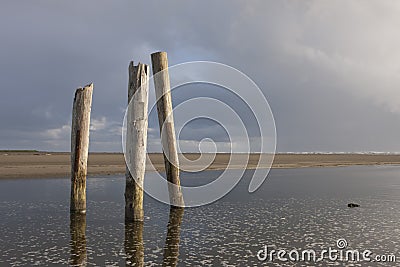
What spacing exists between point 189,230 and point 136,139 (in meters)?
3.31

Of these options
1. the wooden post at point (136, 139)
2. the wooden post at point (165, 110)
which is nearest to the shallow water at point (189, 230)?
the wooden post at point (136, 139)

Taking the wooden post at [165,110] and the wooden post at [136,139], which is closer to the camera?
the wooden post at [136,139]

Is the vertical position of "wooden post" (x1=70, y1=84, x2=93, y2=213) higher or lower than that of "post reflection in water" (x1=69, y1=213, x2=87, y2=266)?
higher

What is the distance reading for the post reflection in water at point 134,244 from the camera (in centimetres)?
963

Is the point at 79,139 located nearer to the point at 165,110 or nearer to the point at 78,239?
the point at 165,110

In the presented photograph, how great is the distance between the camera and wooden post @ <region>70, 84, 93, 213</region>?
15.0 metres

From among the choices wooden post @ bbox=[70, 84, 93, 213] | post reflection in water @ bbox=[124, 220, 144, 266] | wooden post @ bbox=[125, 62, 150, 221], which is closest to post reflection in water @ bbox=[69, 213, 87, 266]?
wooden post @ bbox=[70, 84, 93, 213]

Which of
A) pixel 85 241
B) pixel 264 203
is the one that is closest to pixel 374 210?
pixel 264 203

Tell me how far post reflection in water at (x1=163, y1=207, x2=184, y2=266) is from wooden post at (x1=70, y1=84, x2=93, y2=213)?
10.8 ft

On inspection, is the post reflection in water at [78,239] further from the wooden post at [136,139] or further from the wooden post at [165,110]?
the wooden post at [165,110]

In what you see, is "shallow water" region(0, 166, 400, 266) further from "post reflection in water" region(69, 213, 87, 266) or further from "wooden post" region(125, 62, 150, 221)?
"wooden post" region(125, 62, 150, 221)

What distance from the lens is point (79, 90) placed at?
15.1m

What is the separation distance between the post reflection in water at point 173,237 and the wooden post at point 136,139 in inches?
49.3

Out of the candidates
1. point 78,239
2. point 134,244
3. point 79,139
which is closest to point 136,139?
point 79,139
